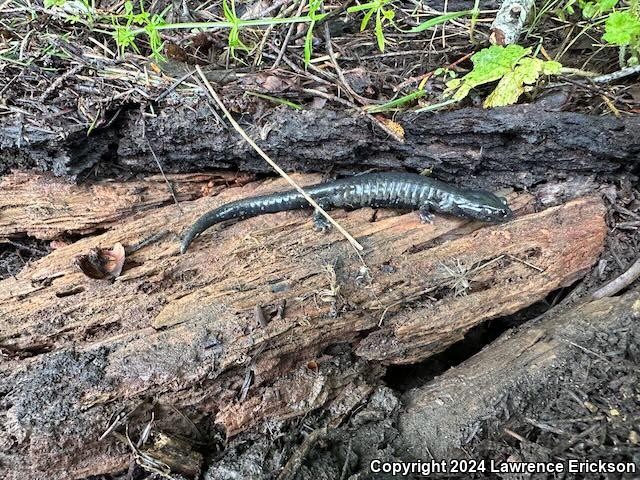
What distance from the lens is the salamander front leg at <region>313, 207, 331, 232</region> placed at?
386 centimetres

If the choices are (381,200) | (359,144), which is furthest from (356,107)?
(381,200)

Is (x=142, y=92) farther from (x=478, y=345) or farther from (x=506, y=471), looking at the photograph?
(x=506, y=471)

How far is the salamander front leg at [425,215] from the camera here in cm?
394

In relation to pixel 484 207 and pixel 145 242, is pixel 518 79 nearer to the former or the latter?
pixel 484 207

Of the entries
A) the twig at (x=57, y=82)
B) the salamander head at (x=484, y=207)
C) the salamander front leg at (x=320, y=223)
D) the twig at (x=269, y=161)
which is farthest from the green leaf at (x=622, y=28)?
the twig at (x=57, y=82)

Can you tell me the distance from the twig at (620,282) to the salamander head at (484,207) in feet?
2.94

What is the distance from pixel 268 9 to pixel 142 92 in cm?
145

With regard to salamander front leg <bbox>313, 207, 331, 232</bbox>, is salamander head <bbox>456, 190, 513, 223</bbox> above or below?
above

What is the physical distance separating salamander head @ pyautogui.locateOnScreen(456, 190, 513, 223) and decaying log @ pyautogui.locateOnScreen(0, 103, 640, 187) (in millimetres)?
263

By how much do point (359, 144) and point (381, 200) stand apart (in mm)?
557

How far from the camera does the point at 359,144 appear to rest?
3936mm

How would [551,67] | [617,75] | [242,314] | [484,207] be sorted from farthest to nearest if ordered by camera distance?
[484,207], [617,75], [551,67], [242,314]

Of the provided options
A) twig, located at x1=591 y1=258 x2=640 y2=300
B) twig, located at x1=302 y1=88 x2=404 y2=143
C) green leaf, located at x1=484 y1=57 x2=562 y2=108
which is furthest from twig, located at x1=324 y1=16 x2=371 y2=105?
twig, located at x1=591 y1=258 x2=640 y2=300

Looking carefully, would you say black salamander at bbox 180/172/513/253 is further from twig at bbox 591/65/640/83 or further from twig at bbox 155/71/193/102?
twig at bbox 591/65/640/83
